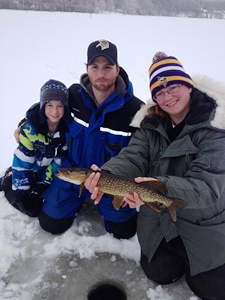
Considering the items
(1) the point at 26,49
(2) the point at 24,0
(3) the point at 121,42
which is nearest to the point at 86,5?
(2) the point at 24,0

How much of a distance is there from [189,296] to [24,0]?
79.5 metres

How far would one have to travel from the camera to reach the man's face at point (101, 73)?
3.22m

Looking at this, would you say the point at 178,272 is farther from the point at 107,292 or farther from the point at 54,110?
the point at 54,110

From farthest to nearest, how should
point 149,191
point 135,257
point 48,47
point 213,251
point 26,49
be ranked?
point 48,47, point 26,49, point 135,257, point 213,251, point 149,191

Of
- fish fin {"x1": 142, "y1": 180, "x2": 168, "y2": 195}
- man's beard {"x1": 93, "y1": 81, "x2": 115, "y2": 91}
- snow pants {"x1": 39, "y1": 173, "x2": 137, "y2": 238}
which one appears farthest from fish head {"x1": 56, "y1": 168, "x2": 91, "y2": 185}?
man's beard {"x1": 93, "y1": 81, "x2": 115, "y2": 91}

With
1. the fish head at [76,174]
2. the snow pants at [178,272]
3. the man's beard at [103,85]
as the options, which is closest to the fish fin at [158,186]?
the fish head at [76,174]

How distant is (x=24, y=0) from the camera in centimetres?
6900

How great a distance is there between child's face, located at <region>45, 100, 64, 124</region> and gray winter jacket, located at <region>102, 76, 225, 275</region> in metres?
0.94

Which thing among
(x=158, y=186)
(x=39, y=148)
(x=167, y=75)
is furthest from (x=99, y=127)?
(x=158, y=186)

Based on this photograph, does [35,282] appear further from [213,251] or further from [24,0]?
[24,0]

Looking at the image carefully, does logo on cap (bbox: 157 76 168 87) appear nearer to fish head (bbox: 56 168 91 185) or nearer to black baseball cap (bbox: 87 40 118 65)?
black baseball cap (bbox: 87 40 118 65)

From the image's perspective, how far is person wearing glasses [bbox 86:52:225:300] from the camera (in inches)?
90.9

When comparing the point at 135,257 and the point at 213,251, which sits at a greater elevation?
the point at 213,251

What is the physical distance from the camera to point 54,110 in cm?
326
